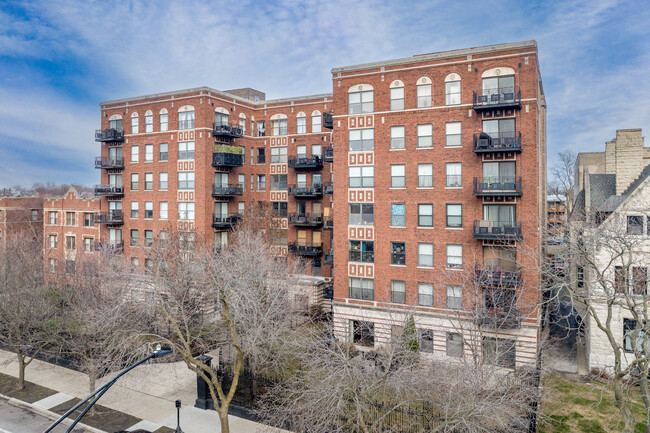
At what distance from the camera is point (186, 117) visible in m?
42.5

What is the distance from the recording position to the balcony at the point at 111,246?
134 ft

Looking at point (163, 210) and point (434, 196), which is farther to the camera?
point (163, 210)

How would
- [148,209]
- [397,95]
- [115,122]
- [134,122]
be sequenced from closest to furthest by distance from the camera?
[397,95] → [148,209] → [134,122] → [115,122]

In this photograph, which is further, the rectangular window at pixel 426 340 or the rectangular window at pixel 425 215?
the rectangular window at pixel 425 215

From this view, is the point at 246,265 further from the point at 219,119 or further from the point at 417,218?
the point at 219,119

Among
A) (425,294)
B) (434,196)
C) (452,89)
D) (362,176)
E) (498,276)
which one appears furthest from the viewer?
(362,176)

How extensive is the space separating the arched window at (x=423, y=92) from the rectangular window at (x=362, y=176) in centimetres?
568

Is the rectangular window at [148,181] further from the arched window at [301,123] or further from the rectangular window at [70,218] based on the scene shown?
the arched window at [301,123]

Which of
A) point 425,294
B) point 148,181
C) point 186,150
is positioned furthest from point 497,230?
point 148,181

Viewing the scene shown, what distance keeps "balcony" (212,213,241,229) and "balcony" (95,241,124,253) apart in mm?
9809

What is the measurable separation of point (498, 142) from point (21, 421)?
31583 mm

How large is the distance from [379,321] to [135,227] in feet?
95.2

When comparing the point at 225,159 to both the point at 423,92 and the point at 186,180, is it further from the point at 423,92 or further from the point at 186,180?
the point at 423,92

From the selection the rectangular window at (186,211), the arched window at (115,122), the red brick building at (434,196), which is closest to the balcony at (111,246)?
the red brick building at (434,196)
